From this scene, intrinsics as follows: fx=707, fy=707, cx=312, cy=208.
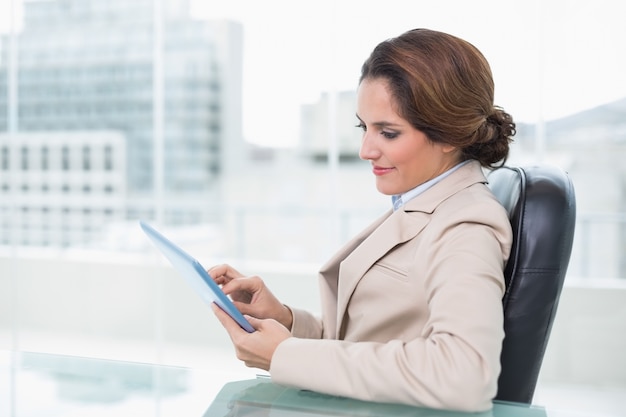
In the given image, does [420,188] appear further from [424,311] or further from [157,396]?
[157,396]

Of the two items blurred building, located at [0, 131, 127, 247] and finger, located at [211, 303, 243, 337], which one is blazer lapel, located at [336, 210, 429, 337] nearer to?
finger, located at [211, 303, 243, 337]

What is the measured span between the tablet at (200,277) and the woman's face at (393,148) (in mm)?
391

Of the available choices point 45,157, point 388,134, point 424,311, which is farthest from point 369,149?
point 45,157

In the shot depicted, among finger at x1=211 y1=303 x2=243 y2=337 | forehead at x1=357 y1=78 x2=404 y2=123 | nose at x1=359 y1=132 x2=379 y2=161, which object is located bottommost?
finger at x1=211 y1=303 x2=243 y2=337

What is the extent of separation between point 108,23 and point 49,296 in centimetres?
220

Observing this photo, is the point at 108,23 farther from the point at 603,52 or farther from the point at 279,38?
the point at 603,52

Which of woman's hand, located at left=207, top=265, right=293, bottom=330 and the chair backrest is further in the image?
woman's hand, located at left=207, top=265, right=293, bottom=330

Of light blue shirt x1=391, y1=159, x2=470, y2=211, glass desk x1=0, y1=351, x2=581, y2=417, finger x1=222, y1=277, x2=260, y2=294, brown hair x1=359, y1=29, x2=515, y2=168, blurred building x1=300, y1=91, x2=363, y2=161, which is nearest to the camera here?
glass desk x1=0, y1=351, x2=581, y2=417

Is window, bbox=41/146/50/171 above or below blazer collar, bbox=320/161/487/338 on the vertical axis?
below

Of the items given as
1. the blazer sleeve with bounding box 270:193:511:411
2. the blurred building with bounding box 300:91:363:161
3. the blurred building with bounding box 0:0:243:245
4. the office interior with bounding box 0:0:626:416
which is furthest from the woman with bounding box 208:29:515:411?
the blurred building with bounding box 0:0:243:245

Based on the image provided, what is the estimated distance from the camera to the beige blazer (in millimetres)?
966

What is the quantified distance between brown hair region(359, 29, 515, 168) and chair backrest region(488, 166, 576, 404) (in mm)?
167

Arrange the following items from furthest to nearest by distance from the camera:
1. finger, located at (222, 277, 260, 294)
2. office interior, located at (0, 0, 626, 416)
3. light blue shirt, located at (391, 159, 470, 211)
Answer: office interior, located at (0, 0, 626, 416)
finger, located at (222, 277, 260, 294)
light blue shirt, located at (391, 159, 470, 211)

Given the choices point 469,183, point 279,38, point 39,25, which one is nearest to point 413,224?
point 469,183
